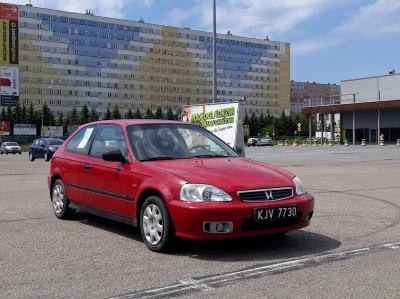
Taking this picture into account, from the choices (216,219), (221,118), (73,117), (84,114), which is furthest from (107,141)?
(84,114)

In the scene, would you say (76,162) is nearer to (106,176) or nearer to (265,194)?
(106,176)

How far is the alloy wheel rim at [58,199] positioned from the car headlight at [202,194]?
316cm

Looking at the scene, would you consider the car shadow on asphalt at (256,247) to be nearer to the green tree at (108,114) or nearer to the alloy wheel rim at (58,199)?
the alloy wheel rim at (58,199)

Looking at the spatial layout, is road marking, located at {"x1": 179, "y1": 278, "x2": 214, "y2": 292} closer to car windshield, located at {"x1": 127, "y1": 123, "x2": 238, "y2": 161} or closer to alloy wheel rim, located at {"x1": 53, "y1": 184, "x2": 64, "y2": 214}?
car windshield, located at {"x1": 127, "y1": 123, "x2": 238, "y2": 161}

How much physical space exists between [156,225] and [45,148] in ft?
89.4

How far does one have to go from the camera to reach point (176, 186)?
5617mm

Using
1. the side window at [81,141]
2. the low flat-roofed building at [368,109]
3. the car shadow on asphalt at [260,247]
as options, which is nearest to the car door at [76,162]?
the side window at [81,141]

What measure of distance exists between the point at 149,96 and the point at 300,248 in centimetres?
11596

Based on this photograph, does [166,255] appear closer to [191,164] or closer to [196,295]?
[191,164]

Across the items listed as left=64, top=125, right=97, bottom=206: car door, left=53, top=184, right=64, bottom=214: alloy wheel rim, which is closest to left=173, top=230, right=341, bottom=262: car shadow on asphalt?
left=64, top=125, right=97, bottom=206: car door

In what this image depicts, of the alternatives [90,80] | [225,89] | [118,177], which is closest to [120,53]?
[90,80]

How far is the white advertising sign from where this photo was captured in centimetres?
1894

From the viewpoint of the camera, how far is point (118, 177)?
650cm

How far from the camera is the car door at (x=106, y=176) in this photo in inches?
253
